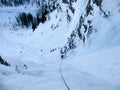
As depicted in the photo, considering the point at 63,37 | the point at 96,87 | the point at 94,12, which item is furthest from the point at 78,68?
the point at 63,37

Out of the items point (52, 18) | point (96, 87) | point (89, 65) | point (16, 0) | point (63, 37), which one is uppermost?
point (16, 0)

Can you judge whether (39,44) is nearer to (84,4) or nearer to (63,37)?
(63,37)

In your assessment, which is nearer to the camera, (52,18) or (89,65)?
(89,65)

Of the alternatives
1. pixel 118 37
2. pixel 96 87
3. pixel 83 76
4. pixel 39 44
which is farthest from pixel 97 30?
pixel 39 44

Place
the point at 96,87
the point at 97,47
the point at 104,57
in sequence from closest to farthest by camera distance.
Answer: the point at 96,87 → the point at 104,57 → the point at 97,47

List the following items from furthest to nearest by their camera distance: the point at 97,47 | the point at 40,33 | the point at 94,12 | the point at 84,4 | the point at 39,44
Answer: the point at 40,33 → the point at 39,44 → the point at 84,4 → the point at 94,12 → the point at 97,47

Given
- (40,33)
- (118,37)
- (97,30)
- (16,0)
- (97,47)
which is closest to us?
(118,37)

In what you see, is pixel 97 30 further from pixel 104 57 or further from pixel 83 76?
pixel 83 76

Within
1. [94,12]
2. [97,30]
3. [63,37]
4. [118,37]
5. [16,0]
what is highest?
[16,0]

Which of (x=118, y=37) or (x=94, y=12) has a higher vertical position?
(x=94, y=12)
